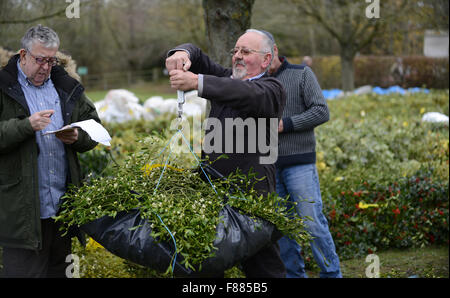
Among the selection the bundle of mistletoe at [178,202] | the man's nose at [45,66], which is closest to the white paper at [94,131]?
the bundle of mistletoe at [178,202]

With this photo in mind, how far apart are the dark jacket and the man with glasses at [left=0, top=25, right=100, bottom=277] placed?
2.60ft

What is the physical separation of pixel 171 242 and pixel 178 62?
3.31ft

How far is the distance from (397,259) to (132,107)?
305 inches

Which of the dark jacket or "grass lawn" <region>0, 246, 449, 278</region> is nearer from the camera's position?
the dark jacket

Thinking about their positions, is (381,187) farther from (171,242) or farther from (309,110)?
(171,242)

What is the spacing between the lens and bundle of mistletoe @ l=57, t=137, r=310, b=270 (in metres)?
2.31

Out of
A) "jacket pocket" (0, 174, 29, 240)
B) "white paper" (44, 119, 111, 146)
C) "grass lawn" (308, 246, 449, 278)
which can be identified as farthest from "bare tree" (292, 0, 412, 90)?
"jacket pocket" (0, 174, 29, 240)

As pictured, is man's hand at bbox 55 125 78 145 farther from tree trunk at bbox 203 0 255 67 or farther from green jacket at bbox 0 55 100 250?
tree trunk at bbox 203 0 255 67

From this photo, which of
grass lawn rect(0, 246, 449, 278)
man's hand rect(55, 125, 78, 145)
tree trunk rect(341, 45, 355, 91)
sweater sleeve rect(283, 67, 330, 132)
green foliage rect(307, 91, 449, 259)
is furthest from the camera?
tree trunk rect(341, 45, 355, 91)

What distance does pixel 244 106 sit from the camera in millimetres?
2500

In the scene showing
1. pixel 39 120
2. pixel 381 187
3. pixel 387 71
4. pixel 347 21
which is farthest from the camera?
pixel 387 71

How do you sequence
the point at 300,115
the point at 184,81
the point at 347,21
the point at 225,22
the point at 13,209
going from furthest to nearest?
the point at 347,21 < the point at 225,22 < the point at 300,115 < the point at 13,209 < the point at 184,81

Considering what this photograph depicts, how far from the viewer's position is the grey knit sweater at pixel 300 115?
3613 mm

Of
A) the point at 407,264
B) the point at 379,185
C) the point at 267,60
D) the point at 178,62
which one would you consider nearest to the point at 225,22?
the point at 267,60
